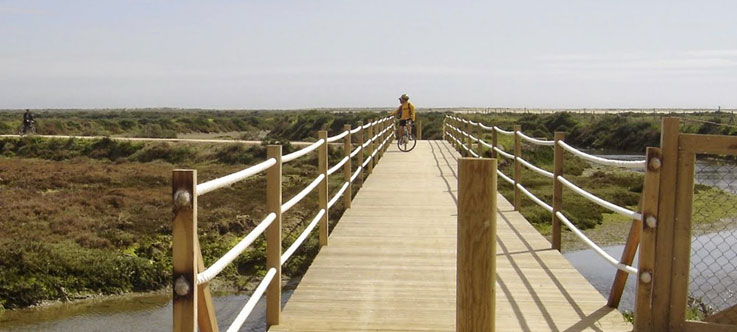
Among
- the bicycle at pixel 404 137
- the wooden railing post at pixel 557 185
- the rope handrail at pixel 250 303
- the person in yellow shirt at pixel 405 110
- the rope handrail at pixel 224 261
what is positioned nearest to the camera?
the rope handrail at pixel 224 261

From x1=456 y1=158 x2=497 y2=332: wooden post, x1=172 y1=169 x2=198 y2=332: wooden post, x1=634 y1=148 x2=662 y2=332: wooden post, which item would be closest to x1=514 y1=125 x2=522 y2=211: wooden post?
x1=634 y1=148 x2=662 y2=332: wooden post

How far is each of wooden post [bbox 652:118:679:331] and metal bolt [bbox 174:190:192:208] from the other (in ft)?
8.74

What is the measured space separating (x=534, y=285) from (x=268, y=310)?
2097 mm

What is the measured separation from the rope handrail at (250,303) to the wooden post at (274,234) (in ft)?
0.26

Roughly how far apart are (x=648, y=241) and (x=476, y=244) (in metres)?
1.77

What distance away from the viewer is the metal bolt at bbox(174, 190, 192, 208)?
8.71 ft

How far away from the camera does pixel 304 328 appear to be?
4676mm

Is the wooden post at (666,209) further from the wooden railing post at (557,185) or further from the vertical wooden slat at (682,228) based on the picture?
the wooden railing post at (557,185)

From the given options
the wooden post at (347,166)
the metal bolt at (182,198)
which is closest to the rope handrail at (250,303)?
the metal bolt at (182,198)

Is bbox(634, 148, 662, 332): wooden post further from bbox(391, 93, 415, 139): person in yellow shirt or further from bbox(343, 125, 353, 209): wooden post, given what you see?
bbox(391, 93, 415, 139): person in yellow shirt

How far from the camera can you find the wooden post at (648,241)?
4203mm

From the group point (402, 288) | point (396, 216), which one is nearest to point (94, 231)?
point (396, 216)

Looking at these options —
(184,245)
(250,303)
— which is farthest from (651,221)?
(184,245)

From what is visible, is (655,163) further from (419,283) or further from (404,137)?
(404,137)
